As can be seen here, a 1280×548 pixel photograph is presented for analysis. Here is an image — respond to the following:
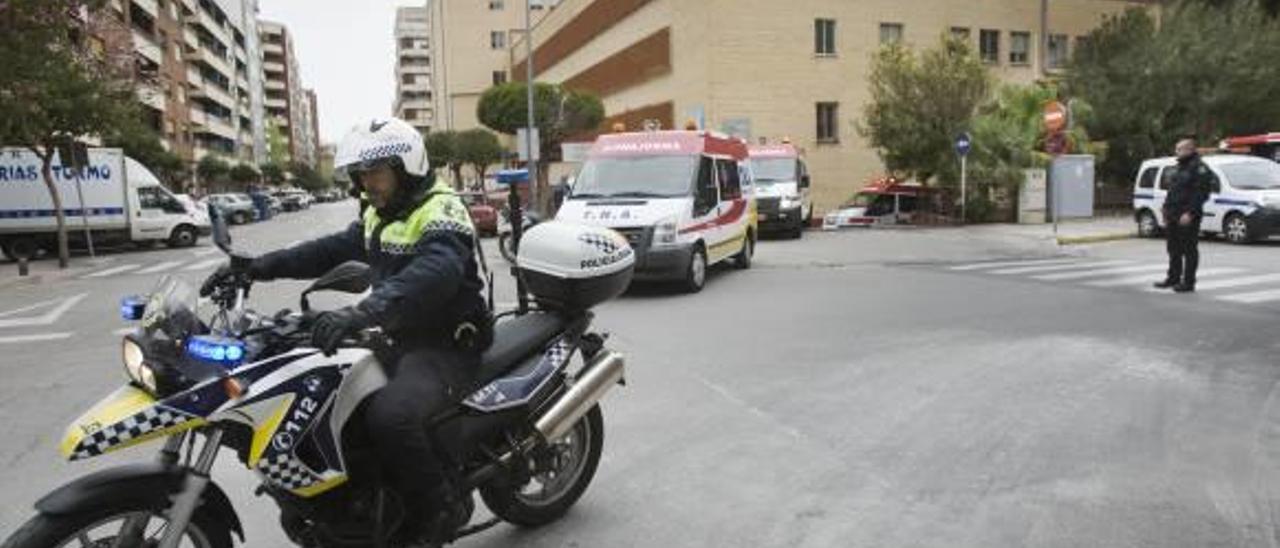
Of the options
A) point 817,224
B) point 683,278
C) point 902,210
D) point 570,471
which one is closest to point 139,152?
point 817,224

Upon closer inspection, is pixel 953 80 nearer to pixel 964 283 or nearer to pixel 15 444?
pixel 964 283

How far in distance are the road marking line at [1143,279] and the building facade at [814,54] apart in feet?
67.8

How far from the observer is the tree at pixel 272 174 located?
372 ft

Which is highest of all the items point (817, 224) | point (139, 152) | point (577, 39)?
point (577, 39)

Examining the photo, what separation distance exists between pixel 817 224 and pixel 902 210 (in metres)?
3.34

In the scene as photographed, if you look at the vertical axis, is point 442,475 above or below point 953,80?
below

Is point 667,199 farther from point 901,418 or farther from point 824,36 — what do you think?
point 824,36

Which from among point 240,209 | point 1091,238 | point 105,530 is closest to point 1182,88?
point 1091,238

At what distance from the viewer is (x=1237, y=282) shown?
46.6 ft

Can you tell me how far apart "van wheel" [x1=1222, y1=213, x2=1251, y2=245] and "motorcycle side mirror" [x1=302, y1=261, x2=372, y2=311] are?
2049cm

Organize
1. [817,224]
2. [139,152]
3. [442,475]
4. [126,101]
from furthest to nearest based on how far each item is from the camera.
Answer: [139,152] < [817,224] < [126,101] < [442,475]

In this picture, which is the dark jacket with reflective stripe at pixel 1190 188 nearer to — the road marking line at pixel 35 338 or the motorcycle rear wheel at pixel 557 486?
the motorcycle rear wheel at pixel 557 486

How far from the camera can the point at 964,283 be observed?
14805 millimetres

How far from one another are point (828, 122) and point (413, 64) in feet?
385
